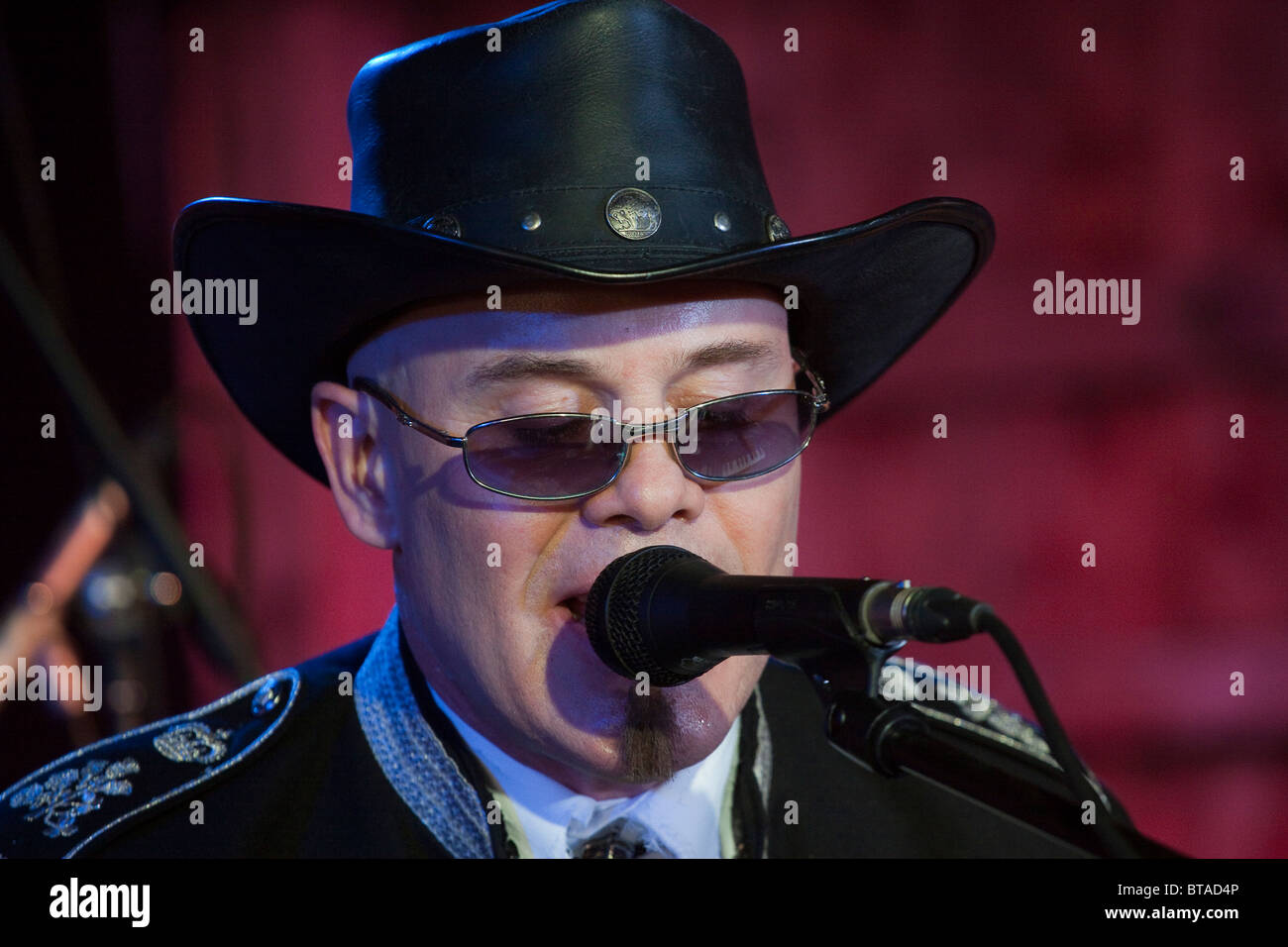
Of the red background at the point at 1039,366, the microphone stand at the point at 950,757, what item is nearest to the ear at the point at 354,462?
the microphone stand at the point at 950,757

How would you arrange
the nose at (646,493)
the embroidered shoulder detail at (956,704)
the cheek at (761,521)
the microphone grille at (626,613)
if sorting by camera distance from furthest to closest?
the embroidered shoulder detail at (956,704)
the cheek at (761,521)
the nose at (646,493)
the microphone grille at (626,613)

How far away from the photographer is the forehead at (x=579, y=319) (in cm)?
144

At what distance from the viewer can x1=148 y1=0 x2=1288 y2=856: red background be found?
3.08m

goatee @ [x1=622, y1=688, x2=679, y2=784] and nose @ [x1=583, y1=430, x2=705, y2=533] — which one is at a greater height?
nose @ [x1=583, y1=430, x2=705, y2=533]

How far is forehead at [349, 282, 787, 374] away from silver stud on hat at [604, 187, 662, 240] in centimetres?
7

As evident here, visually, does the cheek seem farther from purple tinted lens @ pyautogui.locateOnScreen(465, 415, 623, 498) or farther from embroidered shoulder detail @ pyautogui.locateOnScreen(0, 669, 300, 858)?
embroidered shoulder detail @ pyautogui.locateOnScreen(0, 669, 300, 858)

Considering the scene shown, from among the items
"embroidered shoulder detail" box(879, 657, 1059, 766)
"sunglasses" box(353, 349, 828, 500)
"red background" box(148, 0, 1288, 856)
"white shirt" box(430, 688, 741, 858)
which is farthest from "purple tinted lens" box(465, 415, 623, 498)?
"red background" box(148, 0, 1288, 856)

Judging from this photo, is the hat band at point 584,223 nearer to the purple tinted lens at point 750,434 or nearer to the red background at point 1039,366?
the purple tinted lens at point 750,434

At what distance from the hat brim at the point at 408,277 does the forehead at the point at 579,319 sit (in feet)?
0.07

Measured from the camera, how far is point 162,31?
120 inches

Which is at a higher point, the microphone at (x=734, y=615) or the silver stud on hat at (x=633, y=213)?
the silver stud on hat at (x=633, y=213)

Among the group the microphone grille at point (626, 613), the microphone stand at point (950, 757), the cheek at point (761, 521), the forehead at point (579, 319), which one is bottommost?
the microphone stand at point (950, 757)
